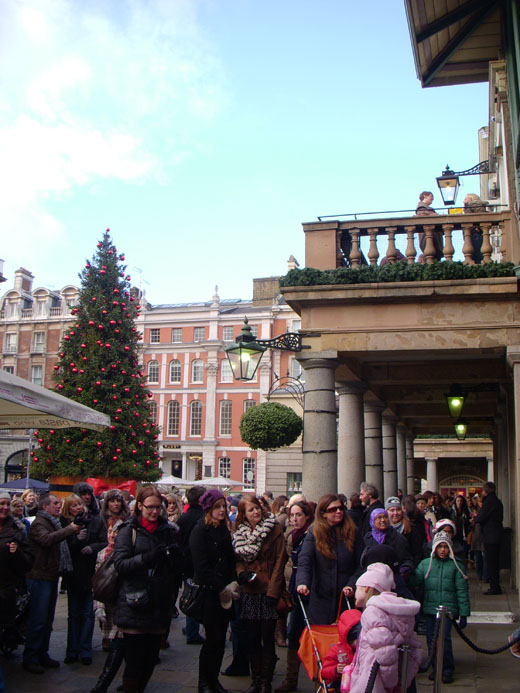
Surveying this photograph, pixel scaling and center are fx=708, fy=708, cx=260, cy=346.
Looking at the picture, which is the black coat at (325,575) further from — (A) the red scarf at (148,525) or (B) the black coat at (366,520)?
(B) the black coat at (366,520)

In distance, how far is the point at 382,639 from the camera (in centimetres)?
412

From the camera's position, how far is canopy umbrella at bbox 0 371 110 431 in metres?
7.38

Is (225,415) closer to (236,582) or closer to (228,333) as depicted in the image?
(228,333)

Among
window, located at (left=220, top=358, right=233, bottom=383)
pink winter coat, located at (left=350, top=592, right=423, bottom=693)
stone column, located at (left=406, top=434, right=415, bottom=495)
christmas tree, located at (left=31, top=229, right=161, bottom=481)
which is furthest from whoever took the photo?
window, located at (left=220, top=358, right=233, bottom=383)

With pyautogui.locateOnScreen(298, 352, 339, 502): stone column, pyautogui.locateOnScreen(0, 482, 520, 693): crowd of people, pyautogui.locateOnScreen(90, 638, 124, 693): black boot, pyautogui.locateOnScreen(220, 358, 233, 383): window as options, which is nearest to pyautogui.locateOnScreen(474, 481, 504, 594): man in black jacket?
pyautogui.locateOnScreen(298, 352, 339, 502): stone column

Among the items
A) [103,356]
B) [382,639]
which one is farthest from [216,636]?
[103,356]

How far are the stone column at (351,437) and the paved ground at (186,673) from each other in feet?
13.9

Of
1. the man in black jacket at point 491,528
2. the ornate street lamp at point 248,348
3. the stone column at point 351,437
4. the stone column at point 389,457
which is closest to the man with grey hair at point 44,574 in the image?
the ornate street lamp at point 248,348

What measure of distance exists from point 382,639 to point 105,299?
957 inches

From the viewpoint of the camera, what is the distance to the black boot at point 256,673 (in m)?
6.41

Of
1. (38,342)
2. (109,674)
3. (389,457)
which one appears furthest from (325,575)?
(38,342)

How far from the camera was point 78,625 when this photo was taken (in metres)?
7.53

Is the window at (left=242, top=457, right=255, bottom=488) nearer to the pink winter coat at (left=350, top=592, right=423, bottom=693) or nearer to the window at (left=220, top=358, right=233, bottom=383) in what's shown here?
the window at (left=220, top=358, right=233, bottom=383)

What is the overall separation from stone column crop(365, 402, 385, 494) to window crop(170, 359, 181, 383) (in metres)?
48.6
